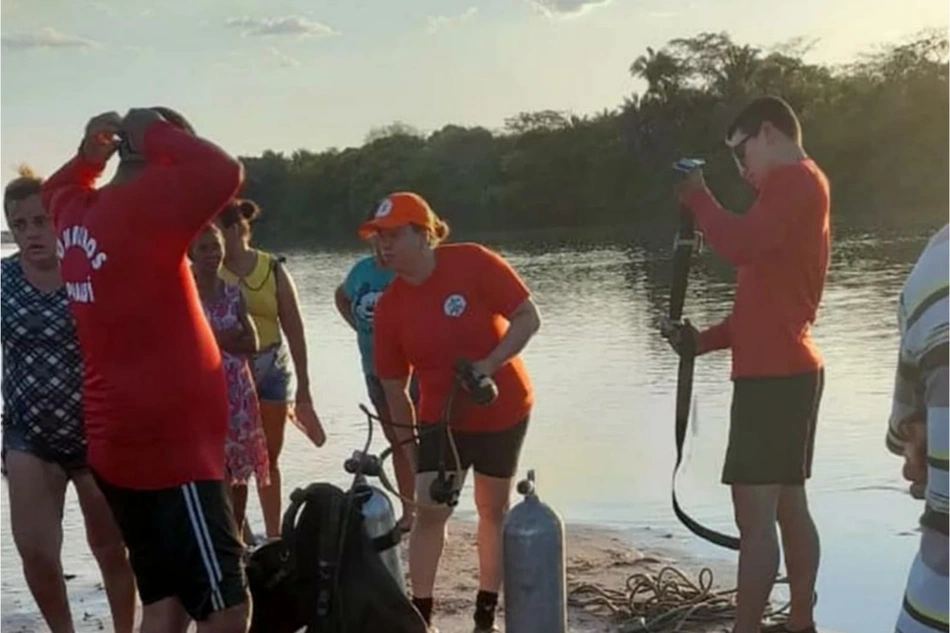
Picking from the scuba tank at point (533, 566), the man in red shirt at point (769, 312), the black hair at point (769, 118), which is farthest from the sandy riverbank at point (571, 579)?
the black hair at point (769, 118)

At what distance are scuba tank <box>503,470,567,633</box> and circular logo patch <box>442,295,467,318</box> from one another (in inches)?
32.3

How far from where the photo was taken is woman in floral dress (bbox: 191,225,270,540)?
5668mm

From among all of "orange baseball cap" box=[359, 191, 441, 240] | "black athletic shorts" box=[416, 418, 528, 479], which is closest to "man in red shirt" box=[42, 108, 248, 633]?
"orange baseball cap" box=[359, 191, 441, 240]

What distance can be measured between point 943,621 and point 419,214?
2.97 metres

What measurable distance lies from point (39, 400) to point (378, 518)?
1339 millimetres

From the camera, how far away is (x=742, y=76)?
6888cm

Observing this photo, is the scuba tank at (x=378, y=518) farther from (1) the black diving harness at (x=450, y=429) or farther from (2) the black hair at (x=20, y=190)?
(2) the black hair at (x=20, y=190)

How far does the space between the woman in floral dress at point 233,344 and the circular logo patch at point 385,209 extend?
0.93m

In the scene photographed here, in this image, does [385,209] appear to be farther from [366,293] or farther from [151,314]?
[366,293]

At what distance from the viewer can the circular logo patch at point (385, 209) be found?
502 cm

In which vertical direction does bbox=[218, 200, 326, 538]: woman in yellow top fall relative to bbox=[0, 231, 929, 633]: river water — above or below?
above

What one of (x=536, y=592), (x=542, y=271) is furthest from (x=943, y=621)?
(x=542, y=271)

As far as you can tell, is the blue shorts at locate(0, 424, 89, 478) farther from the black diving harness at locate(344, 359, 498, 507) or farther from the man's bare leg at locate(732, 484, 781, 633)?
the man's bare leg at locate(732, 484, 781, 633)

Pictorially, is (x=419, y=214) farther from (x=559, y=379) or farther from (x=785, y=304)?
(x=559, y=379)
